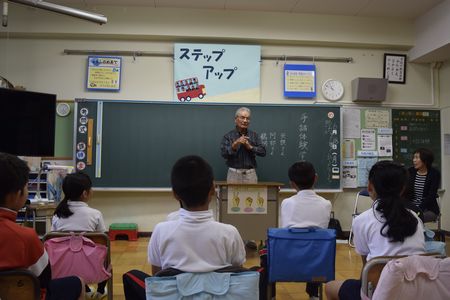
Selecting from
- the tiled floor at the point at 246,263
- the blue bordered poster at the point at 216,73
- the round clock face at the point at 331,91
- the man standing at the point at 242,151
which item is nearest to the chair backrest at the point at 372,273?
the tiled floor at the point at 246,263

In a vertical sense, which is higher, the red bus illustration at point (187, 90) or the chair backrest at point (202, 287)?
the red bus illustration at point (187, 90)

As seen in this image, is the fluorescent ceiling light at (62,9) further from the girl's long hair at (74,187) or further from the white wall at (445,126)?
the white wall at (445,126)

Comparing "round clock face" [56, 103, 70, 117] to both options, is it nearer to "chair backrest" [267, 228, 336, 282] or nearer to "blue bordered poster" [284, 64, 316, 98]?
"blue bordered poster" [284, 64, 316, 98]

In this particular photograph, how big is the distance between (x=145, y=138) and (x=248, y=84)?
162cm

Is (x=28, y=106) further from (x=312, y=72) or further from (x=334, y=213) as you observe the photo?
(x=334, y=213)

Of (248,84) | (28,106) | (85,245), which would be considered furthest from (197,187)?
(248,84)

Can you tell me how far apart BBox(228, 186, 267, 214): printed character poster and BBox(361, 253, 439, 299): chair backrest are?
2.34 metres

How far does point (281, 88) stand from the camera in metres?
5.03

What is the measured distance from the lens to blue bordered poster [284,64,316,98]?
4977 mm

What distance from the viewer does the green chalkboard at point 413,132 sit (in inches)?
202

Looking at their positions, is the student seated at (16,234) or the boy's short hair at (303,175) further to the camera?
the boy's short hair at (303,175)

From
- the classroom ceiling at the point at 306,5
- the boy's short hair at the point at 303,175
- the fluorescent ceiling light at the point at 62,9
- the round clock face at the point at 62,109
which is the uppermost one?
the classroom ceiling at the point at 306,5

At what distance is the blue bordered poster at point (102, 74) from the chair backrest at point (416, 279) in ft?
14.4

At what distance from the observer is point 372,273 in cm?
135
